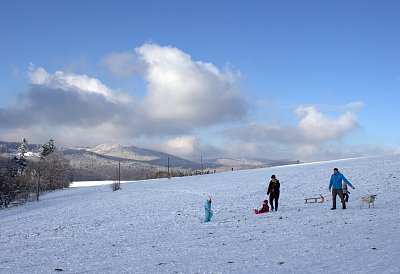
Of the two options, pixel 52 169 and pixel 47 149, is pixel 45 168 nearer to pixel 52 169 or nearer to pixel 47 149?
pixel 52 169

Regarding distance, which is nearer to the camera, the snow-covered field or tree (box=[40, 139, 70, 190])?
the snow-covered field

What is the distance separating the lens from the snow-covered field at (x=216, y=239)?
476 inches

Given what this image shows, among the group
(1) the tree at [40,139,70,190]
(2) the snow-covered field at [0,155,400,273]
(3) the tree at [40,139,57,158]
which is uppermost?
(3) the tree at [40,139,57,158]

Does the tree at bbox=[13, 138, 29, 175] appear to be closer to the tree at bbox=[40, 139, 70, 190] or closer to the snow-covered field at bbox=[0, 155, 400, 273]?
the tree at bbox=[40, 139, 70, 190]

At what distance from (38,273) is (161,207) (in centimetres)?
1848

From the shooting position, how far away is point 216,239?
17125 mm

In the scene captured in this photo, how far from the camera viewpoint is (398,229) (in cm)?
1538

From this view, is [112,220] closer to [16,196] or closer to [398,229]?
[398,229]

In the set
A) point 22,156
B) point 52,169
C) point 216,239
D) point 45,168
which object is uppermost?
point 22,156

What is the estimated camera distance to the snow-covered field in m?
12.1

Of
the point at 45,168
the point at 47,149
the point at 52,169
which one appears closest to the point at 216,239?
the point at 52,169

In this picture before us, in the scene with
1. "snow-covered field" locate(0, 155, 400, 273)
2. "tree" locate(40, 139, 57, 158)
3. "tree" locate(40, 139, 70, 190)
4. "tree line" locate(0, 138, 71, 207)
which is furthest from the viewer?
"tree" locate(40, 139, 57, 158)

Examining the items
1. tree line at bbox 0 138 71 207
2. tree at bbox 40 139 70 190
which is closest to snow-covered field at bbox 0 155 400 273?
tree line at bbox 0 138 71 207

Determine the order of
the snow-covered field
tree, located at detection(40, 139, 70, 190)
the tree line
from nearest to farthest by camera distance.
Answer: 1. the snow-covered field
2. the tree line
3. tree, located at detection(40, 139, 70, 190)
